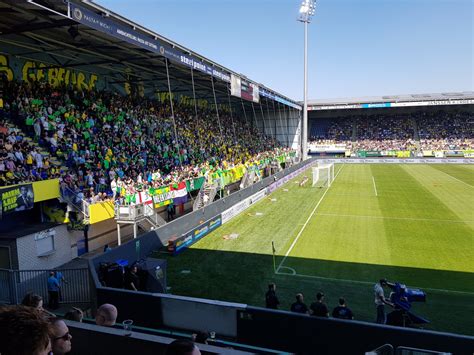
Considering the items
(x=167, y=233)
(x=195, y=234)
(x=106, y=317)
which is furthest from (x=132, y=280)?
(x=195, y=234)

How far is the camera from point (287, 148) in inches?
2309

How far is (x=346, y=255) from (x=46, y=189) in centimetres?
1246

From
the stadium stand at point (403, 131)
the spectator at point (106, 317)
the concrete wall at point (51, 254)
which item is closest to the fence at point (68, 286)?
the concrete wall at point (51, 254)

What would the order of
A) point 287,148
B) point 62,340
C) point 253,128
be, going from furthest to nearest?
1. point 287,148
2. point 253,128
3. point 62,340

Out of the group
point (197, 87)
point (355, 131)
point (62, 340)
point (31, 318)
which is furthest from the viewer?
point (355, 131)

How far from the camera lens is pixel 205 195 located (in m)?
25.0

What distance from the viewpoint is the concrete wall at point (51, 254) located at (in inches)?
546

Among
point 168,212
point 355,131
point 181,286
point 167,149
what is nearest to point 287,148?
point 355,131

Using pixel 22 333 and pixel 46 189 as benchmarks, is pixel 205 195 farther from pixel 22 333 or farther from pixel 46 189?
pixel 22 333

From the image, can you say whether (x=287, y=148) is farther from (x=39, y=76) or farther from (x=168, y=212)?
(x=39, y=76)

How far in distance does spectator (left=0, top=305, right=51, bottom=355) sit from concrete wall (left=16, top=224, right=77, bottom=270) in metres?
13.7

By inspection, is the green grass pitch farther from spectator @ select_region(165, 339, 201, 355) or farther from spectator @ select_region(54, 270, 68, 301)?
spectator @ select_region(165, 339, 201, 355)

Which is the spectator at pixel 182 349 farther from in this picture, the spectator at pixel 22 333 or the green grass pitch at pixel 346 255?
the green grass pitch at pixel 346 255

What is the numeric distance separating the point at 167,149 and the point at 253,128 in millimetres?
29008
